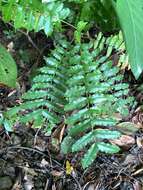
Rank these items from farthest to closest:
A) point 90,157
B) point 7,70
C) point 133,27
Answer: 1. point 7,70
2. point 133,27
3. point 90,157

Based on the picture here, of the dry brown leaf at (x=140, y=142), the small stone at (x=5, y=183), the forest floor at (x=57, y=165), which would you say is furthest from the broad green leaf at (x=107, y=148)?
the small stone at (x=5, y=183)

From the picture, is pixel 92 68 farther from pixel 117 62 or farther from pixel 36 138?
pixel 36 138

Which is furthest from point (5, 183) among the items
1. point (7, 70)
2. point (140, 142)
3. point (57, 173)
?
point (140, 142)

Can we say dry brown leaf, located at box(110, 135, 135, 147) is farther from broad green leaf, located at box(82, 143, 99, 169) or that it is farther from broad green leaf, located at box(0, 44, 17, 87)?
broad green leaf, located at box(0, 44, 17, 87)

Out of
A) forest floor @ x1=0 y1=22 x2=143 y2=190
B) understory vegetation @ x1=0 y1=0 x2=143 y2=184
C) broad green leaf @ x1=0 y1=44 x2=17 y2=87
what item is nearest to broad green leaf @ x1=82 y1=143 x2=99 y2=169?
understory vegetation @ x1=0 y1=0 x2=143 y2=184

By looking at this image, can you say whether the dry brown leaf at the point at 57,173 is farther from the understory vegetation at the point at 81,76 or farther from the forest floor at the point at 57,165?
the understory vegetation at the point at 81,76

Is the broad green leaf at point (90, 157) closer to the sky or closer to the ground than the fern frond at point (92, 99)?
closer to the ground

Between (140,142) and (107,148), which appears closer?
(107,148)

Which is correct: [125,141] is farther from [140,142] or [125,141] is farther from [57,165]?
[57,165]

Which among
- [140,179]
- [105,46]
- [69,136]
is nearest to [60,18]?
[105,46]
